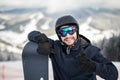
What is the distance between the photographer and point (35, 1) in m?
19.4

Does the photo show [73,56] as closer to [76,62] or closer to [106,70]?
[76,62]

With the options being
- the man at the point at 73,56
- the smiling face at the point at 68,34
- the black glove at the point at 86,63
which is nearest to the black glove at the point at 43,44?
the man at the point at 73,56

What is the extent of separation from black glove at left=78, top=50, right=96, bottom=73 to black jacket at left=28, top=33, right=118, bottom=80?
0.02 metres

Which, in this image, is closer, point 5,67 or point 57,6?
point 5,67

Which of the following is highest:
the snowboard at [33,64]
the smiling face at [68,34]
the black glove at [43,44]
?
the smiling face at [68,34]

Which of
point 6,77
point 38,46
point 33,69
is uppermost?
point 38,46

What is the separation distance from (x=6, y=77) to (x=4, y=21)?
13.0 meters

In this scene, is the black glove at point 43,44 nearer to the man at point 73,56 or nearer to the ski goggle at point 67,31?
the man at point 73,56

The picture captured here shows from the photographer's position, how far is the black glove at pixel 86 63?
1714mm

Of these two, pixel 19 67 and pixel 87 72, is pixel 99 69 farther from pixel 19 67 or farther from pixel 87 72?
pixel 19 67

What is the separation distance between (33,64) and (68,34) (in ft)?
1.53

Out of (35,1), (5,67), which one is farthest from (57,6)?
(5,67)

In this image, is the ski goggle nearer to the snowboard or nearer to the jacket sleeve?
the jacket sleeve

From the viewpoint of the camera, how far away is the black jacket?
1.73m
